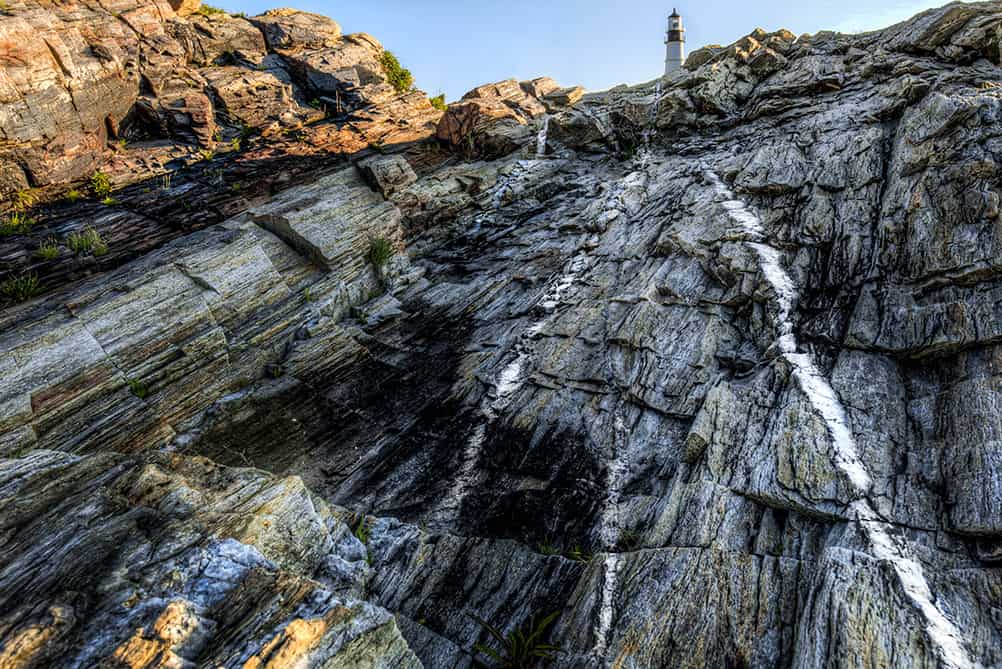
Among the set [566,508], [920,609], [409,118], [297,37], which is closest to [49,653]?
[566,508]

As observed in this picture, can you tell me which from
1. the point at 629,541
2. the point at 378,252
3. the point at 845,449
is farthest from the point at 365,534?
the point at 378,252

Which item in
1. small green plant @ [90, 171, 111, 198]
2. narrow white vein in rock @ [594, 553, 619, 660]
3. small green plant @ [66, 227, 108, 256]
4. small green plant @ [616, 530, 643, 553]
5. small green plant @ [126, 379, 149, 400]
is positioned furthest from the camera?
small green plant @ [90, 171, 111, 198]

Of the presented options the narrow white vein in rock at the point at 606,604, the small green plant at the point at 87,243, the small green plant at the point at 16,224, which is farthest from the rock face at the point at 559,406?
the small green plant at the point at 16,224

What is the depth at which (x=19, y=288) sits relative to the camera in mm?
15609

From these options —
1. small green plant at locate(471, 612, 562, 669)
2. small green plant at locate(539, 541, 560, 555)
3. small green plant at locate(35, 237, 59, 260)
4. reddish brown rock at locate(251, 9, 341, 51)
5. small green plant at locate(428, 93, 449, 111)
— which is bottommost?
small green plant at locate(471, 612, 562, 669)

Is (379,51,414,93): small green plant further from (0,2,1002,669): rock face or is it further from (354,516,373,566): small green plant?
(354,516,373,566): small green plant

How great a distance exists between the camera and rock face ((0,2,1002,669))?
7.73 meters

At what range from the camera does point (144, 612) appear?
23.7 feet

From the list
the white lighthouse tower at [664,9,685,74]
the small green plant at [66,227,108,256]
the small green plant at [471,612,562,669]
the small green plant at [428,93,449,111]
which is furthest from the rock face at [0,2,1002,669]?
the white lighthouse tower at [664,9,685,74]

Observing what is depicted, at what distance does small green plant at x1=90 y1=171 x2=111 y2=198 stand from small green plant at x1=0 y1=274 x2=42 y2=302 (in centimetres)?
573

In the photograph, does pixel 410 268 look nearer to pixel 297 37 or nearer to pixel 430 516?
pixel 430 516

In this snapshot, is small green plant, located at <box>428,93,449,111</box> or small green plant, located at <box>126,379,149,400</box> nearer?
small green plant, located at <box>126,379,149,400</box>

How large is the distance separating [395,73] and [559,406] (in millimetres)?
28043

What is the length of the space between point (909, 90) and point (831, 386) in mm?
13021
